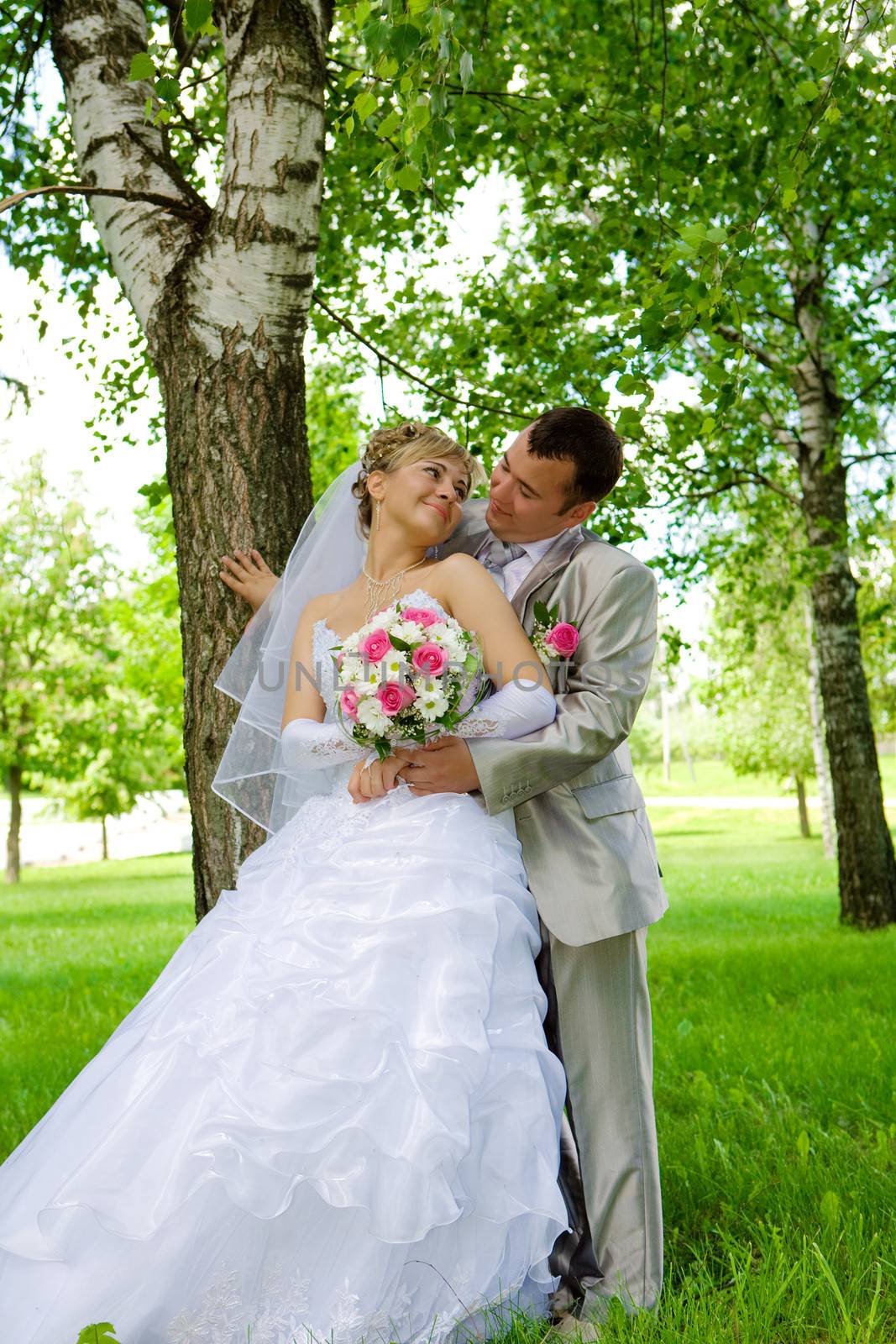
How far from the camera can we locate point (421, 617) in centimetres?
313

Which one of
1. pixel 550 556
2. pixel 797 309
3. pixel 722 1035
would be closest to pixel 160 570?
pixel 797 309

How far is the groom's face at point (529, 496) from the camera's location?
341 centimetres

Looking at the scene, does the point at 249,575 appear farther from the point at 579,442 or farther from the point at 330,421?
the point at 330,421

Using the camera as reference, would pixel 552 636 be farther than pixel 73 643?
No

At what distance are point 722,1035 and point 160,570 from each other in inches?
830

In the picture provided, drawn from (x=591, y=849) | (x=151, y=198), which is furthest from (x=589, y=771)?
(x=151, y=198)

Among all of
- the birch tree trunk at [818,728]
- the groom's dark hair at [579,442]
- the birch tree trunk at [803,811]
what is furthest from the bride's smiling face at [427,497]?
the birch tree trunk at [803,811]

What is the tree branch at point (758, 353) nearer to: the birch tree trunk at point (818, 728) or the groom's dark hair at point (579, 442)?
the groom's dark hair at point (579, 442)

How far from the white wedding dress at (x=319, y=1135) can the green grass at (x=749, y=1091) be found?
1.55ft

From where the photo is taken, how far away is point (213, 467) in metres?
3.98

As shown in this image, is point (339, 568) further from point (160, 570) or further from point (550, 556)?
point (160, 570)

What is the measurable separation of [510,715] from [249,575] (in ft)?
3.97

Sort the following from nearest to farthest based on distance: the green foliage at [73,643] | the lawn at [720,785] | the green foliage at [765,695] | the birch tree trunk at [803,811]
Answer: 1. the green foliage at [765,695]
2. the green foliage at [73,643]
3. the birch tree trunk at [803,811]
4. the lawn at [720,785]

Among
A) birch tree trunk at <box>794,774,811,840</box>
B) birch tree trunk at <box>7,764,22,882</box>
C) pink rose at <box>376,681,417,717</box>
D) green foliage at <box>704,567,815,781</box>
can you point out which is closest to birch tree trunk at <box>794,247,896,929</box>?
pink rose at <box>376,681,417,717</box>
